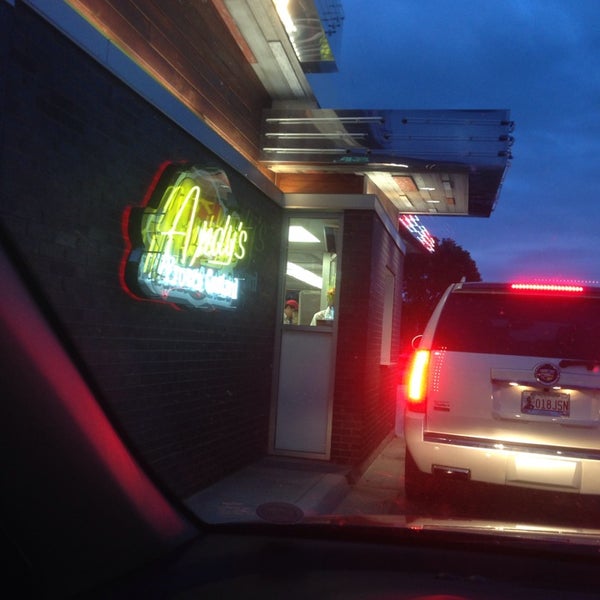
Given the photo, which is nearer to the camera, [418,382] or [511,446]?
[511,446]

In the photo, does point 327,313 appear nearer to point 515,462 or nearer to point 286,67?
point 286,67

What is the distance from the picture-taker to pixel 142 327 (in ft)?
18.4

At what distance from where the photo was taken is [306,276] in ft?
32.6

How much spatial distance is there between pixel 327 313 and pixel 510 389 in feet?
12.6

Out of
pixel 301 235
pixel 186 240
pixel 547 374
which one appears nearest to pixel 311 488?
pixel 547 374

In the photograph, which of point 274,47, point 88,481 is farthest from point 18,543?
point 274,47

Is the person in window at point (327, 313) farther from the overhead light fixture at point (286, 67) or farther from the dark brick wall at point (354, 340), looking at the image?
the overhead light fixture at point (286, 67)

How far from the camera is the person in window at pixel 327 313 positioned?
31.0ft

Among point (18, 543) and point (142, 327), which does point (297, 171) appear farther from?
point (18, 543)

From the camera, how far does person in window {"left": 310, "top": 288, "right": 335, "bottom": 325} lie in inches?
372

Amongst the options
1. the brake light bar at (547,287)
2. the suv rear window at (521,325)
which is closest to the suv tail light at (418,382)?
the suv rear window at (521,325)

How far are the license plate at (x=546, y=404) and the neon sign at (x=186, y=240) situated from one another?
2710 millimetres

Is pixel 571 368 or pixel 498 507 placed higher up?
pixel 571 368

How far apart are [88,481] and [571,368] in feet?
14.2
